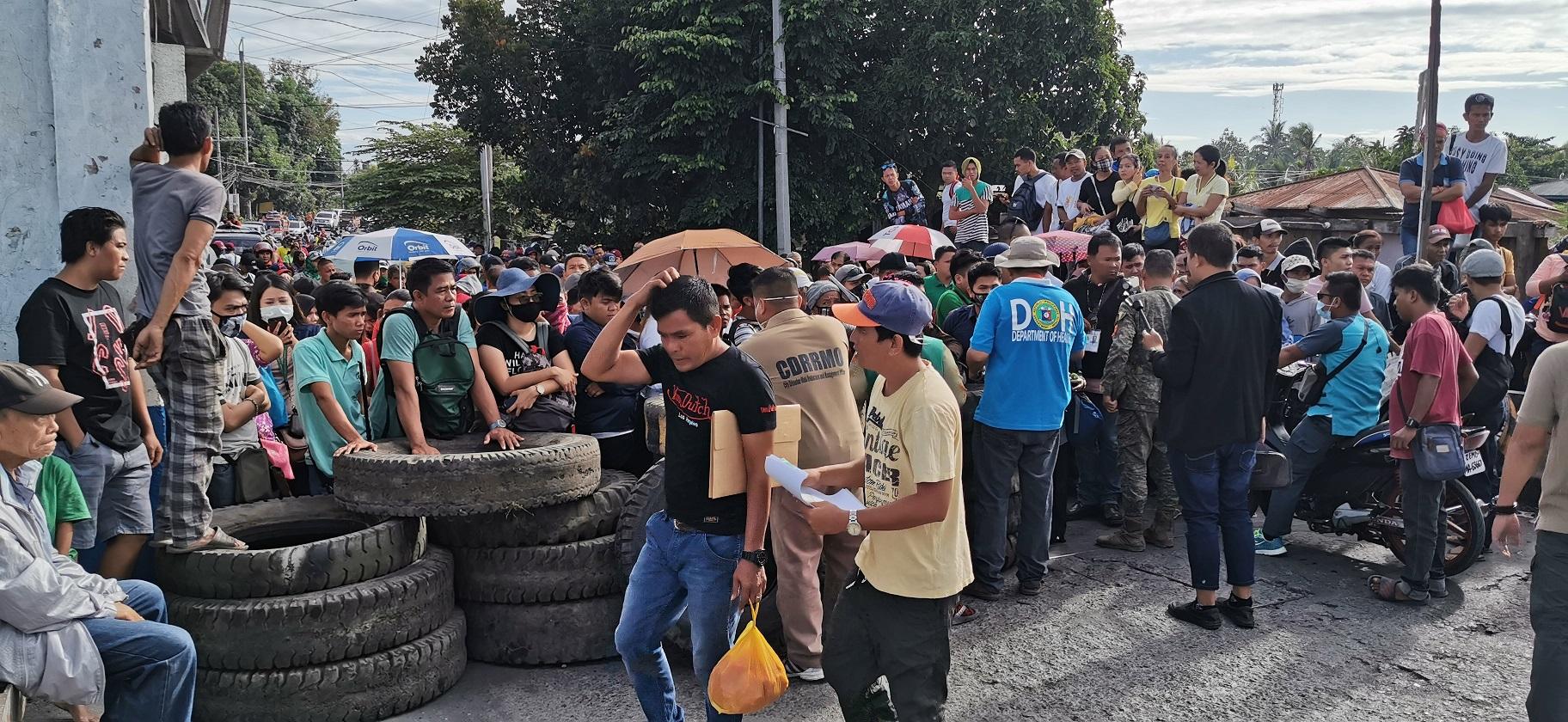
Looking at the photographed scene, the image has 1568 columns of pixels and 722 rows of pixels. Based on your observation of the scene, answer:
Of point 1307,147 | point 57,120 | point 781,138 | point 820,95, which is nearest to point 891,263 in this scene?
point 57,120

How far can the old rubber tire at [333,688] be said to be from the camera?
4.29m

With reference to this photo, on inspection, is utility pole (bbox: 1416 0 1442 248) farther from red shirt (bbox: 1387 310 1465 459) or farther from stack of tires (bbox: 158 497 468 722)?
stack of tires (bbox: 158 497 468 722)

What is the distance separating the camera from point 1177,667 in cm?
507

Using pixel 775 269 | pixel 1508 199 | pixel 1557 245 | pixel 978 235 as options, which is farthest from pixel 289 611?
pixel 1508 199

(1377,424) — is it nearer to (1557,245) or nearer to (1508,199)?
(1557,245)

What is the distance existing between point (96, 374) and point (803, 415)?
121 inches

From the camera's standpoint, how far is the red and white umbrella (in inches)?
492

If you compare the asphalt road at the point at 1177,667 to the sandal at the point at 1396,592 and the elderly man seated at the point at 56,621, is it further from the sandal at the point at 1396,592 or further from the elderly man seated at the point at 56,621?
the elderly man seated at the point at 56,621

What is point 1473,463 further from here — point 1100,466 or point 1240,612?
point 1100,466

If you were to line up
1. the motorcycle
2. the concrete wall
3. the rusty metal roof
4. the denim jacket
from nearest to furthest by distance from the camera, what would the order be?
the denim jacket
the concrete wall
the motorcycle
the rusty metal roof

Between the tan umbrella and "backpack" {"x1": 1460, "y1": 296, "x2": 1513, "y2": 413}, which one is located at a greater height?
the tan umbrella

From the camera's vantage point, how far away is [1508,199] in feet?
67.7

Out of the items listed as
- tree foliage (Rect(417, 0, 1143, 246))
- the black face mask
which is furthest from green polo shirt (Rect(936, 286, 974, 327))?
tree foliage (Rect(417, 0, 1143, 246))

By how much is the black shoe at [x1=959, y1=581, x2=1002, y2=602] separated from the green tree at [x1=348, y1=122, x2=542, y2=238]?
2896 centimetres
